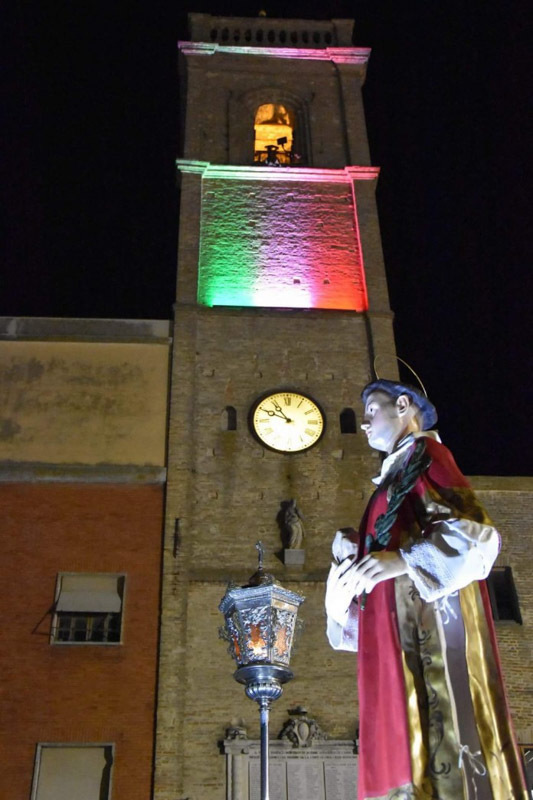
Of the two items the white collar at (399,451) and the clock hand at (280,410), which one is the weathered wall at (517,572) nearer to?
the clock hand at (280,410)

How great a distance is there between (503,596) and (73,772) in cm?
724

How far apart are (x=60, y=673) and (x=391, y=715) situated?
10037 mm

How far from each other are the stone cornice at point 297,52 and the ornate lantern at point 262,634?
60.6 ft

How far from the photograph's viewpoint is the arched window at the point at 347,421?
15.2 metres

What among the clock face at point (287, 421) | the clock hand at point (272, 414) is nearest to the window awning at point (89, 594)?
the clock face at point (287, 421)

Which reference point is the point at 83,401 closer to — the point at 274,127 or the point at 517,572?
the point at 517,572

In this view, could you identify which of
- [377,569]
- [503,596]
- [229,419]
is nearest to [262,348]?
[229,419]

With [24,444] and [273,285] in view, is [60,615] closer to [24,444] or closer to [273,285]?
[24,444]

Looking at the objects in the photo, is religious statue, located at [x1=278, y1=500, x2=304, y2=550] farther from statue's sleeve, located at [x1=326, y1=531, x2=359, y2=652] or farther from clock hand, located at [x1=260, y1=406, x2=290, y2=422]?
statue's sleeve, located at [x1=326, y1=531, x2=359, y2=652]

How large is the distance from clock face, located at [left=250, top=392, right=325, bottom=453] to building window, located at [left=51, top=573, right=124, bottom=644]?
356 centimetres

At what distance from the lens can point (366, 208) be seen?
18.7 meters

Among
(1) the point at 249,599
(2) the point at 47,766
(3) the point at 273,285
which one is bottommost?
(1) the point at 249,599

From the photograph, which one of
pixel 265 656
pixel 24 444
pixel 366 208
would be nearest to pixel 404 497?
pixel 265 656

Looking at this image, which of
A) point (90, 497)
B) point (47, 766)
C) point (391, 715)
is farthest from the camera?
point (90, 497)
